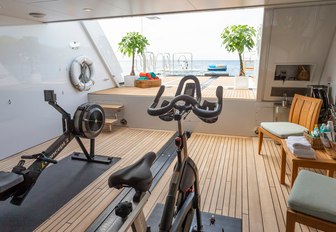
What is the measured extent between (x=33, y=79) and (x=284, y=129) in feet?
11.5

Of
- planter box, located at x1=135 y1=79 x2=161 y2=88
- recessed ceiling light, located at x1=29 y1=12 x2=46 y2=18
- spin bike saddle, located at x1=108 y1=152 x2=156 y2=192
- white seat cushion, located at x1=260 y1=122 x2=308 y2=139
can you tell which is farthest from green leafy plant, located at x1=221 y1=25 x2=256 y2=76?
spin bike saddle, located at x1=108 y1=152 x2=156 y2=192

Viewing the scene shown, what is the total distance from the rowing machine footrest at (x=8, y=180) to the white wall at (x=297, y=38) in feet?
10.8

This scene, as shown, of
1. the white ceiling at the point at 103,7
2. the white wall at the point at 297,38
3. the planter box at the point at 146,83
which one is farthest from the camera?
the planter box at the point at 146,83

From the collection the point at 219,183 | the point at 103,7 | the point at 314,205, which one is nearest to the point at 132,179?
the point at 314,205

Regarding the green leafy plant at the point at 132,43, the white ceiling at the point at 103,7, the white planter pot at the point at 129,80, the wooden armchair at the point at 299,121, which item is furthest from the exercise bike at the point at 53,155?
the white planter pot at the point at 129,80

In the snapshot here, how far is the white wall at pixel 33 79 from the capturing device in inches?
126

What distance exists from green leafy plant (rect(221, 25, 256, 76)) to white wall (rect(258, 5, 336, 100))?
29.8 inches

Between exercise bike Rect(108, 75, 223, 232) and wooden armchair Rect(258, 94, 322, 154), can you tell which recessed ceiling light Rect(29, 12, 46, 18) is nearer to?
exercise bike Rect(108, 75, 223, 232)

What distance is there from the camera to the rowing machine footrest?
185 cm

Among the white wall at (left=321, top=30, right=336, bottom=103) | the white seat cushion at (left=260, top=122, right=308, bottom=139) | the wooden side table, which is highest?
the white wall at (left=321, top=30, right=336, bottom=103)

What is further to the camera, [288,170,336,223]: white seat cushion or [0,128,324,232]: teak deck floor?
[0,128,324,232]: teak deck floor

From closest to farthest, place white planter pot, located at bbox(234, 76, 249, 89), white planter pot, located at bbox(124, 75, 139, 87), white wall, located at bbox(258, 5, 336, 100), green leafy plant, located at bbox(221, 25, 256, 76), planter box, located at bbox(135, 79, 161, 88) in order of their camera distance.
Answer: white wall, located at bbox(258, 5, 336, 100) → green leafy plant, located at bbox(221, 25, 256, 76) → white planter pot, located at bbox(234, 76, 249, 89) → planter box, located at bbox(135, 79, 161, 88) → white planter pot, located at bbox(124, 75, 139, 87)

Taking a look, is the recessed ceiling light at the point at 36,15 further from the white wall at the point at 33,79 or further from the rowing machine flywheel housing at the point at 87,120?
the rowing machine flywheel housing at the point at 87,120

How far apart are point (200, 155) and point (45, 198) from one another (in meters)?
1.91
